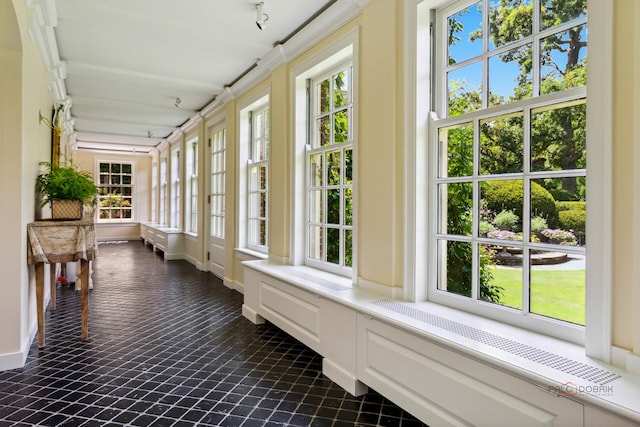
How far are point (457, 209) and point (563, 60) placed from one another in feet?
3.25

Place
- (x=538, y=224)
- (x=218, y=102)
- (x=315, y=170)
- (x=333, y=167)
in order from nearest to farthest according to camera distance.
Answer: (x=538, y=224), (x=333, y=167), (x=315, y=170), (x=218, y=102)

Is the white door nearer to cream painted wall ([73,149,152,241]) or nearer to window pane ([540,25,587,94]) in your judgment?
window pane ([540,25,587,94])

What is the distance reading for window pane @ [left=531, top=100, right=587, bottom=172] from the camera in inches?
69.8

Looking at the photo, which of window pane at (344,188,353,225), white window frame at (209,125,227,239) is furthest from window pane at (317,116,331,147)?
white window frame at (209,125,227,239)

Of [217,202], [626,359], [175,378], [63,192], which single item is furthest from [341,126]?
[217,202]

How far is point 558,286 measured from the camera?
185 cm

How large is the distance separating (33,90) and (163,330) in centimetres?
259

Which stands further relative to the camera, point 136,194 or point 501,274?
point 136,194

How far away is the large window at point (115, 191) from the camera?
1254cm

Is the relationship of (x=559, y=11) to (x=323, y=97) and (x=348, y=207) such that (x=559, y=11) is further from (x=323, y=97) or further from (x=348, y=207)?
(x=323, y=97)

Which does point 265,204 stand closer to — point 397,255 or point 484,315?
point 397,255

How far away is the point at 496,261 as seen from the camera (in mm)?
2148

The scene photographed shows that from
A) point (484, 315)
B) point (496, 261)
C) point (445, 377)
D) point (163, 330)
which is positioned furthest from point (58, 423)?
point (496, 261)

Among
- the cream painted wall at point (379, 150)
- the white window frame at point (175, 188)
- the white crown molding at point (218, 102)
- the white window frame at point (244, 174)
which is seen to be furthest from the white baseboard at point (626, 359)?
the white window frame at point (175, 188)
